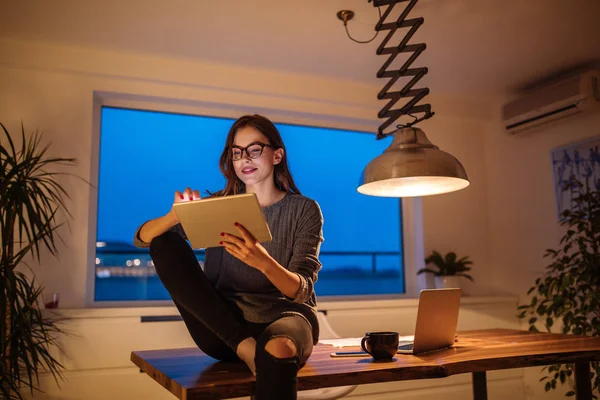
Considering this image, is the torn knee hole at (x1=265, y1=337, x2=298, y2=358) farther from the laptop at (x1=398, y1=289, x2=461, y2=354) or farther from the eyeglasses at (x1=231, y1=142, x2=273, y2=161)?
the eyeglasses at (x1=231, y1=142, x2=273, y2=161)

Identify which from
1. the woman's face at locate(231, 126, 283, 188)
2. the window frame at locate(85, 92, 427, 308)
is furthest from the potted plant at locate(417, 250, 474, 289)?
the woman's face at locate(231, 126, 283, 188)

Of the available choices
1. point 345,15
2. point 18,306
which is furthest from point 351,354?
point 345,15

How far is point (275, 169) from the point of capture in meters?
1.99

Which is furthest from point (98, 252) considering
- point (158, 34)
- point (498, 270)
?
point (498, 270)

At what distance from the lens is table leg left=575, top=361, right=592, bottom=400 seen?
1798 millimetres

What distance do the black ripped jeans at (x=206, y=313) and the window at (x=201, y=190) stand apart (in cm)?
183

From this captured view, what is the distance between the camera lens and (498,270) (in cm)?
409

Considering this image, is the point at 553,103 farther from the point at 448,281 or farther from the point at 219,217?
the point at 219,217

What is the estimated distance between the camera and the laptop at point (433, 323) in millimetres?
1638

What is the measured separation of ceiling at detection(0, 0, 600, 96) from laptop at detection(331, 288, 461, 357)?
1.56 meters

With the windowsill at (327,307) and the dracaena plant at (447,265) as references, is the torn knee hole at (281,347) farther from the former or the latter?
the dracaena plant at (447,265)

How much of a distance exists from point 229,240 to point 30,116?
2.06 metres

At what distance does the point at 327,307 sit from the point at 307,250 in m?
1.65

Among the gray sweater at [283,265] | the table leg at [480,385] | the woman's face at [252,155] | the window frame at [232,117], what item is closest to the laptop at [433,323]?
the gray sweater at [283,265]
